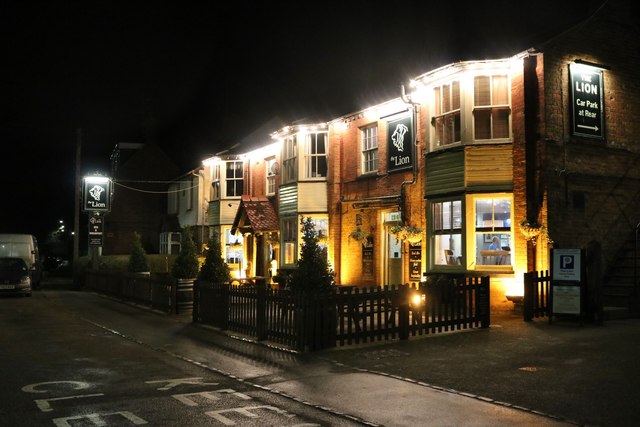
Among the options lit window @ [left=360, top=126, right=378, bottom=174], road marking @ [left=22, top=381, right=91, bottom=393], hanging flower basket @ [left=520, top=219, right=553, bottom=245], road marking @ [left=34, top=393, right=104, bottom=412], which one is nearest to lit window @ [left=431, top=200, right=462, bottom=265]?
hanging flower basket @ [left=520, top=219, right=553, bottom=245]

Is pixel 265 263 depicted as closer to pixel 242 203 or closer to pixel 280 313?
pixel 242 203

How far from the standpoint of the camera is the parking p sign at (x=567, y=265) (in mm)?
12867

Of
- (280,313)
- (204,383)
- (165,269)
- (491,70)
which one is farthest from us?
(165,269)

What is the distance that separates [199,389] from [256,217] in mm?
16667

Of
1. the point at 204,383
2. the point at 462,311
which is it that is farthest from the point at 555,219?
the point at 204,383

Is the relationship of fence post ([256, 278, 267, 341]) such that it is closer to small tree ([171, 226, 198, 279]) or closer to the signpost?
small tree ([171, 226, 198, 279])

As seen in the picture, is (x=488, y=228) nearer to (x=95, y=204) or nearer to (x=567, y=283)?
(x=567, y=283)

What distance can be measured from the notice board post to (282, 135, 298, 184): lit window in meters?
11.6

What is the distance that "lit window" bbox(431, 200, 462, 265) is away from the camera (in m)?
16.2

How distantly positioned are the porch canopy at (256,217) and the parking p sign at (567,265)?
13.2m

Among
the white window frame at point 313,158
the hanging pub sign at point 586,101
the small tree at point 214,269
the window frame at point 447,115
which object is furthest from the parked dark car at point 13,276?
the hanging pub sign at point 586,101

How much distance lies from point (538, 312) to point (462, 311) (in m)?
2.26

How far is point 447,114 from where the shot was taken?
16.3 metres

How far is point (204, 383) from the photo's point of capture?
850cm
